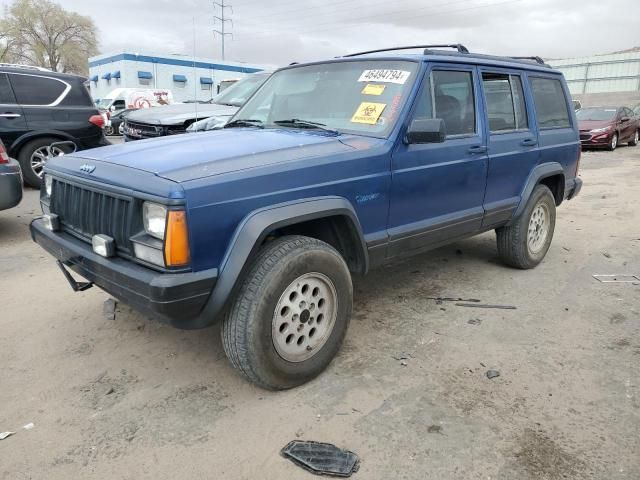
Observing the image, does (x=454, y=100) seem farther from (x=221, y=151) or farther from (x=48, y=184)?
(x=48, y=184)

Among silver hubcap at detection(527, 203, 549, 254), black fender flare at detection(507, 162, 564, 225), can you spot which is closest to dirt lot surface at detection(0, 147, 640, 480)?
silver hubcap at detection(527, 203, 549, 254)

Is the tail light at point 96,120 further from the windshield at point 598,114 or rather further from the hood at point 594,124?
the windshield at point 598,114

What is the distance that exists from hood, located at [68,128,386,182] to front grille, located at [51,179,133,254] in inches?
8.0

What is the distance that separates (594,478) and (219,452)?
66.7 inches

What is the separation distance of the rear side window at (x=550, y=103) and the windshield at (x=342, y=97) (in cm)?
192

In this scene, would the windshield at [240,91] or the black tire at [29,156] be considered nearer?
the black tire at [29,156]

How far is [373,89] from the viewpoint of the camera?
346 centimetres

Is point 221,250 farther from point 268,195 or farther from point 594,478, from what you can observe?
point 594,478

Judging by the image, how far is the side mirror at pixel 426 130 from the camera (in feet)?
10.3

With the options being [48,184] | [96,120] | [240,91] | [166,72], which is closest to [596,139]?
[240,91]

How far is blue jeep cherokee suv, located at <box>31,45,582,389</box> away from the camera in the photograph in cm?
246

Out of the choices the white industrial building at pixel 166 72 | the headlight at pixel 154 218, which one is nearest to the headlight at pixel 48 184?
→ the headlight at pixel 154 218

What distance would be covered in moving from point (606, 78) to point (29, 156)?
3350 centimetres

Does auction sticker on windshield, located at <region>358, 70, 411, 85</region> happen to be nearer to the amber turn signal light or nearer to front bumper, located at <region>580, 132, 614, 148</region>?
the amber turn signal light
